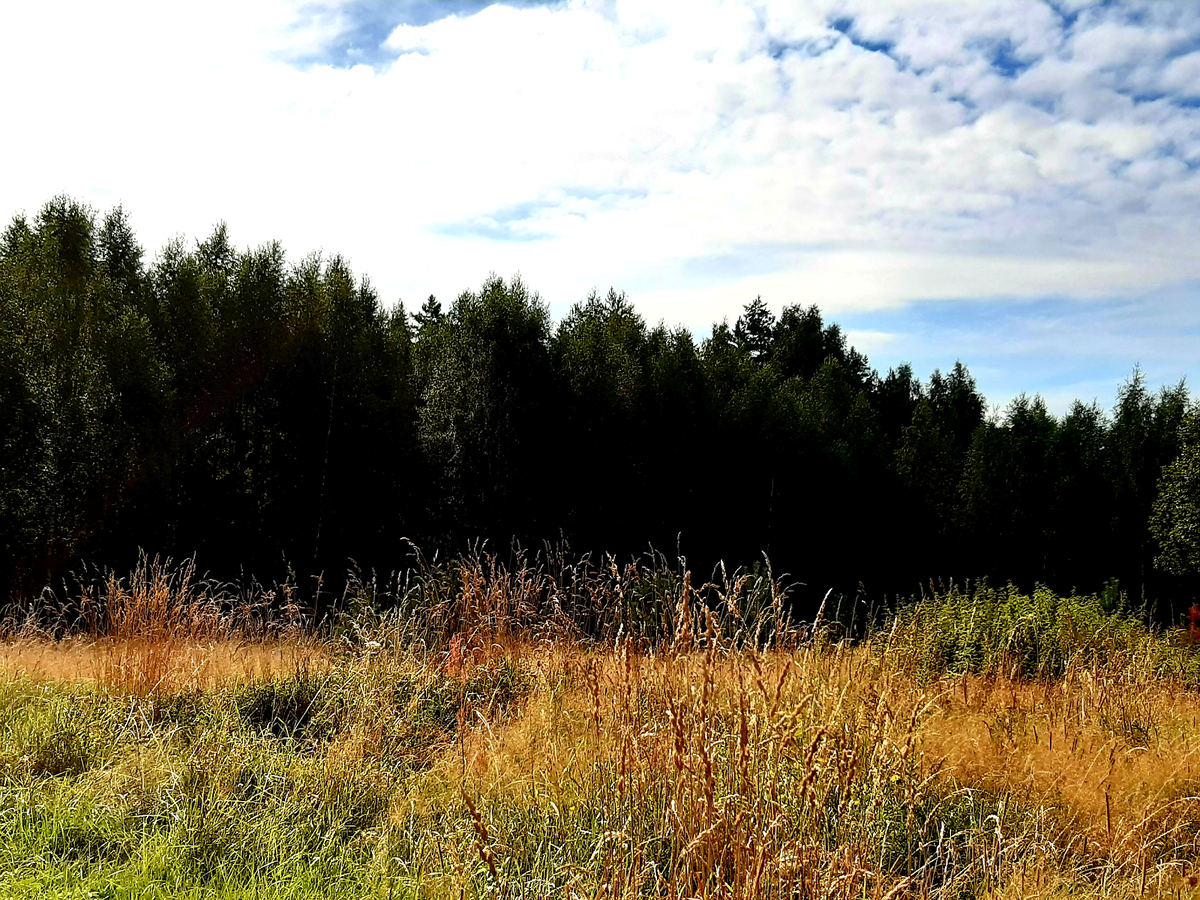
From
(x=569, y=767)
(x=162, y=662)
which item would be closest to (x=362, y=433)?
(x=162, y=662)

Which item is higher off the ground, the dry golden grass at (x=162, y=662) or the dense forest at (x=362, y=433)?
the dense forest at (x=362, y=433)

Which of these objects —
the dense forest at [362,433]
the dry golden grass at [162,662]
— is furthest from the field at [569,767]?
the dense forest at [362,433]

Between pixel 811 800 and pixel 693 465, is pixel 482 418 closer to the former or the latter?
pixel 693 465

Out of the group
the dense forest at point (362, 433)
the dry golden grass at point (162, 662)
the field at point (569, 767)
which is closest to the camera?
the field at point (569, 767)

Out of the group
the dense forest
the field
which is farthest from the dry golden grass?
the dense forest

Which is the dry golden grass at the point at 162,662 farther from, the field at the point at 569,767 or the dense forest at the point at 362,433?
the dense forest at the point at 362,433

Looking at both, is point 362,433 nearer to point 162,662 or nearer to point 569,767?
point 162,662

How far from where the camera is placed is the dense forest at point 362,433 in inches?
560

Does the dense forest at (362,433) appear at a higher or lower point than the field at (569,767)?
higher

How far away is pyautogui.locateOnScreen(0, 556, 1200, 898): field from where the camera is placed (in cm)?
265

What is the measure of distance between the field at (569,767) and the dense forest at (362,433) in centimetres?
528

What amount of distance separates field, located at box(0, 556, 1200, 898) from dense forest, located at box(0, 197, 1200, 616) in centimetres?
528

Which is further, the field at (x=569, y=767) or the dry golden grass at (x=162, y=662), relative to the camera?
the dry golden grass at (x=162, y=662)

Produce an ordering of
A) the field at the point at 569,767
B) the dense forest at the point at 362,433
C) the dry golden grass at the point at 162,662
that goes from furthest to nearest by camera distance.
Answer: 1. the dense forest at the point at 362,433
2. the dry golden grass at the point at 162,662
3. the field at the point at 569,767
